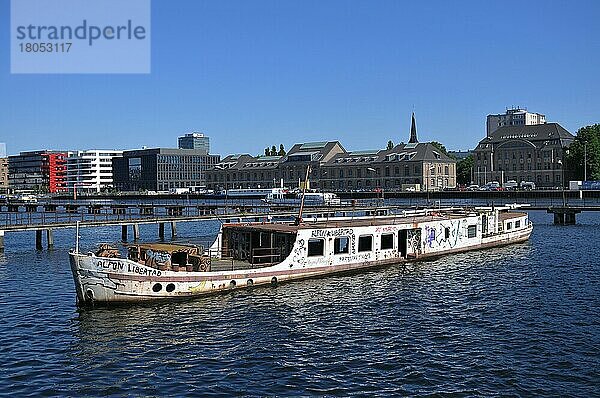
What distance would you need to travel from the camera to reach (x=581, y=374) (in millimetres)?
25234

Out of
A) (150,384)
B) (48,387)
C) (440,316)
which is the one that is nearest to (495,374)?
(440,316)

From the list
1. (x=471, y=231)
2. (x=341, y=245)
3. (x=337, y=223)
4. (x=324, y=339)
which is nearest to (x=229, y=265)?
(x=341, y=245)

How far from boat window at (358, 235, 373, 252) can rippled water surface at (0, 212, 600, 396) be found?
3.56 m

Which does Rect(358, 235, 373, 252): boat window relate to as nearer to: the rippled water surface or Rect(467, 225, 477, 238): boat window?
the rippled water surface

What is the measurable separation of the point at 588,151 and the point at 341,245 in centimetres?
16011

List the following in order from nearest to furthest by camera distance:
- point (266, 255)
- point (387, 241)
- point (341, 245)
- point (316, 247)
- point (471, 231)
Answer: point (266, 255)
point (316, 247)
point (341, 245)
point (387, 241)
point (471, 231)

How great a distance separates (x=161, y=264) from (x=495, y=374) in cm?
2068

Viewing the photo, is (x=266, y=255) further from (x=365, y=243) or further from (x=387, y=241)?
(x=387, y=241)

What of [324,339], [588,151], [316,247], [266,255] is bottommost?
[324,339]

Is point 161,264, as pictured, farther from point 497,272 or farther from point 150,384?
point 497,272

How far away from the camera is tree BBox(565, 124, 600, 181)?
612 feet

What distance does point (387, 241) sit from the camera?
53.8 metres

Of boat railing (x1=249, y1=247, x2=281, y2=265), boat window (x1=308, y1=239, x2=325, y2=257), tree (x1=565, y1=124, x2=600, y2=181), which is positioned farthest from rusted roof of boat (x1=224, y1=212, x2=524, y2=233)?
tree (x1=565, y1=124, x2=600, y2=181)

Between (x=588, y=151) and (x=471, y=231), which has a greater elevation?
(x=588, y=151)
